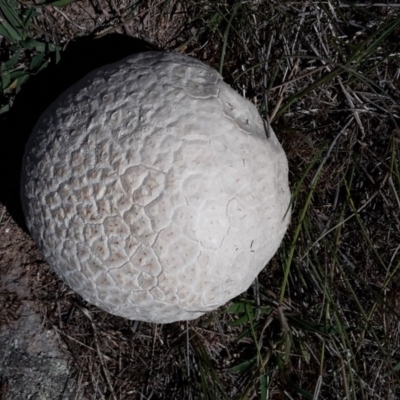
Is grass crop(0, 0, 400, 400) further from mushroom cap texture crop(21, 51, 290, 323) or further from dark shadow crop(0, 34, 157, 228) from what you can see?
mushroom cap texture crop(21, 51, 290, 323)

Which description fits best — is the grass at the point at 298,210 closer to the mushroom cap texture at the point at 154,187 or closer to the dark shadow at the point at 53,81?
the dark shadow at the point at 53,81

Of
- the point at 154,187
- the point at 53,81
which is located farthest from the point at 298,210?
the point at 53,81

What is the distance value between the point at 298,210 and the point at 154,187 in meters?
0.88

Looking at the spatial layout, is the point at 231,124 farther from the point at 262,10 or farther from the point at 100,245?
the point at 262,10

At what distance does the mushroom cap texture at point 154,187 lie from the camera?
1704 millimetres

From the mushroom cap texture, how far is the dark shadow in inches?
17.2

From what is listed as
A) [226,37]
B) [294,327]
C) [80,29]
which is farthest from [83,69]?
[294,327]

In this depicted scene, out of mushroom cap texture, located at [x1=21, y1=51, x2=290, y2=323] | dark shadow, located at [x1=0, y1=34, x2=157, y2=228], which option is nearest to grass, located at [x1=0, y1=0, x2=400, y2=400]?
dark shadow, located at [x1=0, y1=34, x2=157, y2=228]

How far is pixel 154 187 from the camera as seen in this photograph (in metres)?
1.69

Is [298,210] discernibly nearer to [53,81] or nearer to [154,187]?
[154,187]

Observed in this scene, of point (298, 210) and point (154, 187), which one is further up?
point (154, 187)

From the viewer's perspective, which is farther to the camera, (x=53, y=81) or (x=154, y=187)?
(x=53, y=81)

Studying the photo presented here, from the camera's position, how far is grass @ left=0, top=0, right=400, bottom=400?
229 centimetres

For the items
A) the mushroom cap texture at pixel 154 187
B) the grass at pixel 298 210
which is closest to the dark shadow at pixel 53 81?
the grass at pixel 298 210
